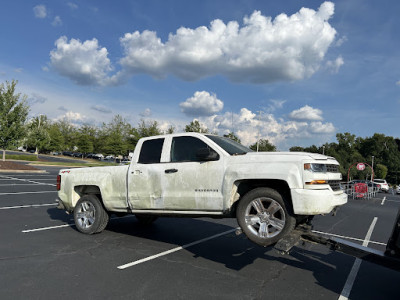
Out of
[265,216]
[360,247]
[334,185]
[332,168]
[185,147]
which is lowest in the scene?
[360,247]

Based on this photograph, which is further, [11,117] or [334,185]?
[11,117]

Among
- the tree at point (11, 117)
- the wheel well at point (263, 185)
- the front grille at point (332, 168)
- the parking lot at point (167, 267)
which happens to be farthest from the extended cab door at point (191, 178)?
the tree at point (11, 117)

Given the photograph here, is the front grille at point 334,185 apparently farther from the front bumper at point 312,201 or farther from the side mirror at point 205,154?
the side mirror at point 205,154

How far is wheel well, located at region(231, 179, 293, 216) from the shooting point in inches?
168

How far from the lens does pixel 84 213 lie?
6.58 metres

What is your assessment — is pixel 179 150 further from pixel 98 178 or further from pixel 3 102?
pixel 3 102

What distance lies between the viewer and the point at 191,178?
4910 mm

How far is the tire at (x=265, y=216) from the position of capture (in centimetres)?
407

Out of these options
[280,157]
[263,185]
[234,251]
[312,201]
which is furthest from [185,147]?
[312,201]

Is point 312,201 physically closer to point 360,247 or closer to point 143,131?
point 360,247

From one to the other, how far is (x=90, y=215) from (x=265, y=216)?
4.00 m

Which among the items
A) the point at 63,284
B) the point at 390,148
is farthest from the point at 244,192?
the point at 390,148

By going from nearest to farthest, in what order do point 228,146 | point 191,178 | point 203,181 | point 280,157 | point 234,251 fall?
point 280,157
point 203,181
point 191,178
point 228,146
point 234,251

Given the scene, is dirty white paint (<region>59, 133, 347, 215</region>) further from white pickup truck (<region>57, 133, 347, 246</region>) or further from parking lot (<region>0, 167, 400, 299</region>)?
parking lot (<region>0, 167, 400, 299</region>)
